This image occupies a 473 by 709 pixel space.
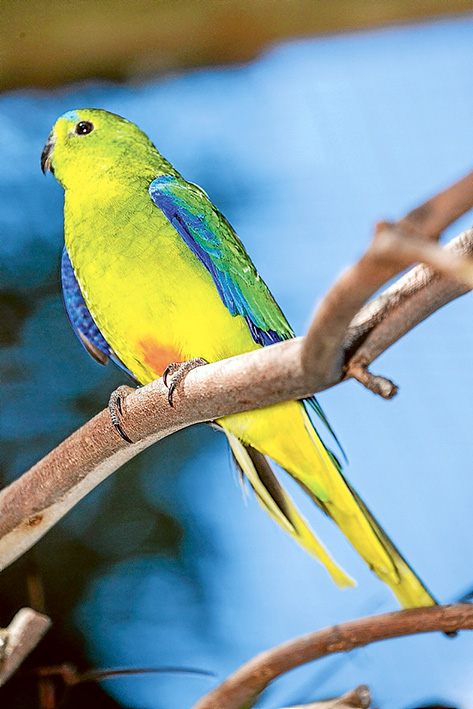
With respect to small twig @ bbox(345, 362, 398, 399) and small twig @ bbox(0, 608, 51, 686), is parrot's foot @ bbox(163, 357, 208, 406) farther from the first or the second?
small twig @ bbox(0, 608, 51, 686)

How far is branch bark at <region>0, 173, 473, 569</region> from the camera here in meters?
0.38

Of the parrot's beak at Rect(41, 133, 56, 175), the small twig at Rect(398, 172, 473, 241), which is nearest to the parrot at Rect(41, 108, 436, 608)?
the parrot's beak at Rect(41, 133, 56, 175)

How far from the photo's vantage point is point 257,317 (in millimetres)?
880

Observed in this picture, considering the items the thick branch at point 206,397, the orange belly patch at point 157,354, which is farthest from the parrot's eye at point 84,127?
the thick branch at point 206,397

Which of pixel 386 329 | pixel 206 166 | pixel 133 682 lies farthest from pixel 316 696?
pixel 206 166

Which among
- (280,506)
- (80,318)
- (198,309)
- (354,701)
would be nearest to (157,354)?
(198,309)

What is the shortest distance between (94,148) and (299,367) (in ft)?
2.11

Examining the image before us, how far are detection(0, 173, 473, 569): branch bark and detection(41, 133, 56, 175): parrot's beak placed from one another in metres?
0.47

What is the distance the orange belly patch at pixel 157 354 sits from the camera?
90cm

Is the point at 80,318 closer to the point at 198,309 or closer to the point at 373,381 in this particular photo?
the point at 198,309

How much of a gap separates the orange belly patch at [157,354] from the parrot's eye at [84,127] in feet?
1.24

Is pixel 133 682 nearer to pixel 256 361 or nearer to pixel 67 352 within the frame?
pixel 67 352

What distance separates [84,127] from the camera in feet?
3.30

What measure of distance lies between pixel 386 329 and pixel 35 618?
597mm
